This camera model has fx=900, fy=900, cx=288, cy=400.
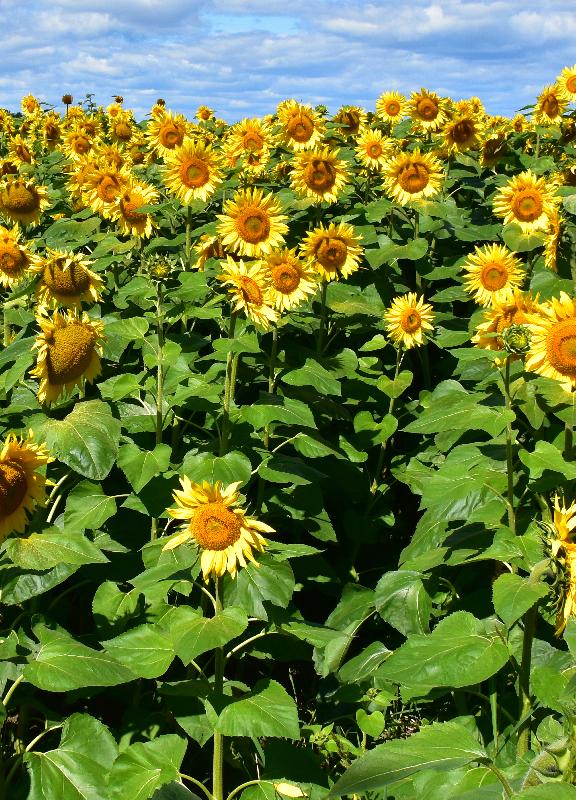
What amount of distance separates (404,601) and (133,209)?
3420 mm

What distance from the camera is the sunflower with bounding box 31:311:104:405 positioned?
3.66 meters

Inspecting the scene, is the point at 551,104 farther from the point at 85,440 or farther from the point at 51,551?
the point at 51,551

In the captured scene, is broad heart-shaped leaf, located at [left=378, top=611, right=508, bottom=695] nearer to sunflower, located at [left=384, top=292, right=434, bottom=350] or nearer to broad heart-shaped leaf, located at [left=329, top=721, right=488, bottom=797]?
broad heart-shaped leaf, located at [left=329, top=721, right=488, bottom=797]

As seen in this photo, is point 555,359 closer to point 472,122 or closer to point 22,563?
point 22,563

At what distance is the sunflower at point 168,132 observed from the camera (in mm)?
6777

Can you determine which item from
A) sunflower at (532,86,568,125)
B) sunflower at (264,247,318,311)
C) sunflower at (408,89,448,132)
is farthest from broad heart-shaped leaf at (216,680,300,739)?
sunflower at (532,86,568,125)

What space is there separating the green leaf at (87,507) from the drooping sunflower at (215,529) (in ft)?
2.51

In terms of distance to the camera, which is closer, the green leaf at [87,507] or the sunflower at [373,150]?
the green leaf at [87,507]

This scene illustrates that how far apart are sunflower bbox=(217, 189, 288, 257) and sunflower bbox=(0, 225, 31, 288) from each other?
Result: 103cm

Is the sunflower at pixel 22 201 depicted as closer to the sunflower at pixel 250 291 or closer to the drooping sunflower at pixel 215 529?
the sunflower at pixel 250 291

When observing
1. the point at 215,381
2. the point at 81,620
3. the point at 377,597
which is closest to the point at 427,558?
the point at 377,597

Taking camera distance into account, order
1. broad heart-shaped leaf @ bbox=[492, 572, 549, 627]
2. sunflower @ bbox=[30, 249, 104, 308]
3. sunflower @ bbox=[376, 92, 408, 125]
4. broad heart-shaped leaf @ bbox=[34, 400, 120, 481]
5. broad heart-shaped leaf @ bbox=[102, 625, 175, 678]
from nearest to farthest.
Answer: broad heart-shaped leaf @ bbox=[492, 572, 549, 627], broad heart-shaped leaf @ bbox=[102, 625, 175, 678], broad heart-shaped leaf @ bbox=[34, 400, 120, 481], sunflower @ bbox=[30, 249, 104, 308], sunflower @ bbox=[376, 92, 408, 125]

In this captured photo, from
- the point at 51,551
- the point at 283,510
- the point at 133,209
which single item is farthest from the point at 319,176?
the point at 51,551

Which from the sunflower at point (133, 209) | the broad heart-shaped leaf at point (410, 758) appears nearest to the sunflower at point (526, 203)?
the sunflower at point (133, 209)
